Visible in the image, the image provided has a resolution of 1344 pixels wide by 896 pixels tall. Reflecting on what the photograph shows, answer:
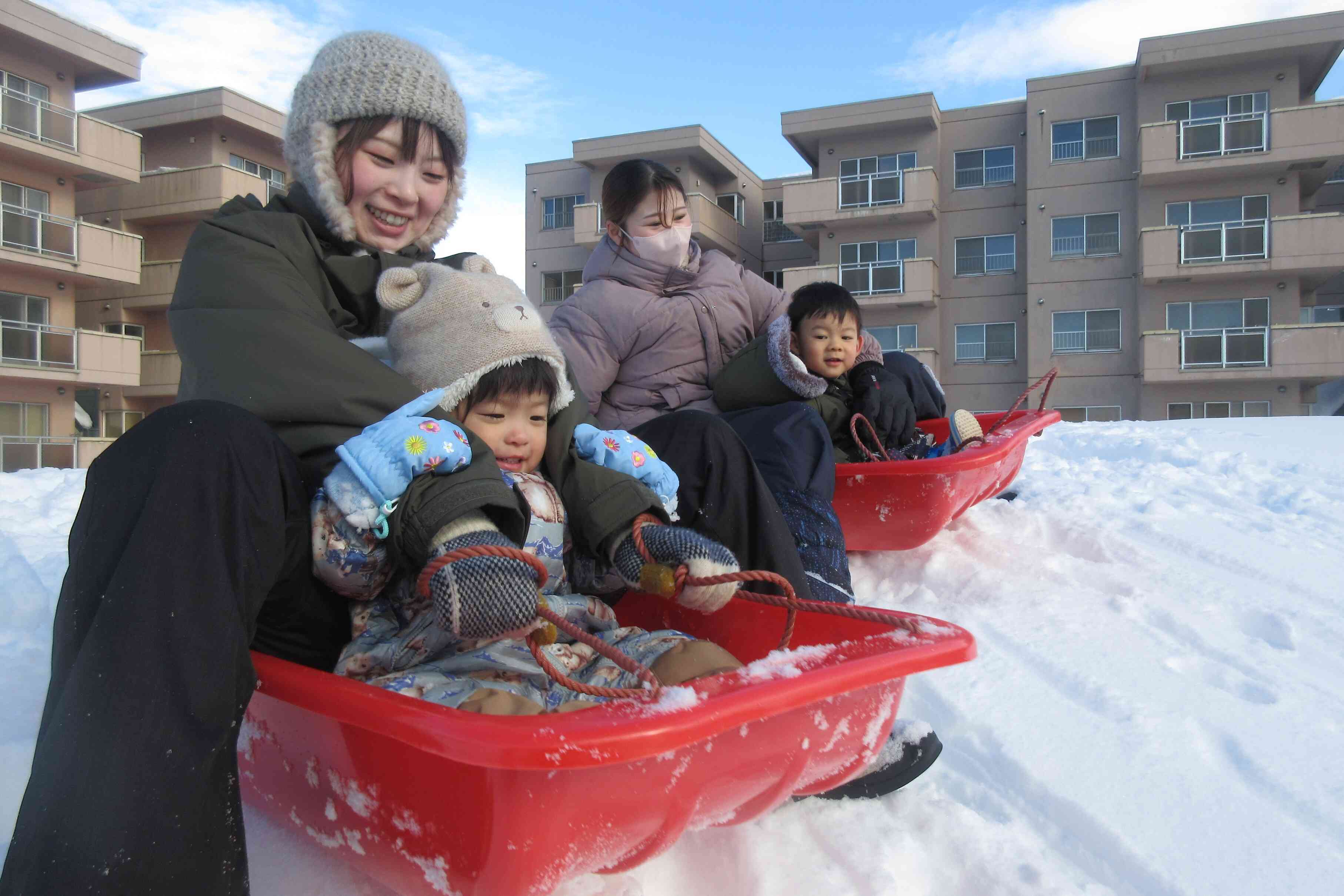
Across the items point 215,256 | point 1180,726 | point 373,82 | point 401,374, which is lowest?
point 1180,726

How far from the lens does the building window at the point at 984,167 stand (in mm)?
16562

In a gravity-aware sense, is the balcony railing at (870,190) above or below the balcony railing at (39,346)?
above

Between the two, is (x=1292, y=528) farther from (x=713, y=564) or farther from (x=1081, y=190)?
(x=1081, y=190)

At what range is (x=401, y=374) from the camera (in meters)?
1.50

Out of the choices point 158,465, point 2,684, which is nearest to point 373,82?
point 158,465

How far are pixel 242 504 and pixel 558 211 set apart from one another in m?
19.0

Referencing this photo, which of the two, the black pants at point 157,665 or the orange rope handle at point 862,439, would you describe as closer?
the black pants at point 157,665

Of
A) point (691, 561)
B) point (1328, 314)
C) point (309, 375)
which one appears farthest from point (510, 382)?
point (1328, 314)

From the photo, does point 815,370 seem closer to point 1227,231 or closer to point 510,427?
point 510,427

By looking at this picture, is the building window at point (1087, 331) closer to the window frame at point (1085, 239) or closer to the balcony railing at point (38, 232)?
the window frame at point (1085, 239)

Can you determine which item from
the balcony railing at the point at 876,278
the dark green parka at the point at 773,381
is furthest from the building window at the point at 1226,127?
the dark green parka at the point at 773,381

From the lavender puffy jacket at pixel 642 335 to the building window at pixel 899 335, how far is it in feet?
46.8

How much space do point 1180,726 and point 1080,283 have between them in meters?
15.5

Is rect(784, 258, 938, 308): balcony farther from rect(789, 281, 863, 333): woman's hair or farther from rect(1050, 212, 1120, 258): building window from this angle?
rect(789, 281, 863, 333): woman's hair
